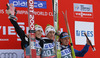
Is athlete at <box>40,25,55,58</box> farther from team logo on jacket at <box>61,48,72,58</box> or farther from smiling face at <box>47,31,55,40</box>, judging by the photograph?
team logo on jacket at <box>61,48,72,58</box>

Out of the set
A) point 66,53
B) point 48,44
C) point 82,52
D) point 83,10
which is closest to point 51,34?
point 48,44

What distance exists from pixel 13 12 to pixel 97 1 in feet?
6.82

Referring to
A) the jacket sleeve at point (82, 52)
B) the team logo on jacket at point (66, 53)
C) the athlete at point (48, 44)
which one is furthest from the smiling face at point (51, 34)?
the jacket sleeve at point (82, 52)

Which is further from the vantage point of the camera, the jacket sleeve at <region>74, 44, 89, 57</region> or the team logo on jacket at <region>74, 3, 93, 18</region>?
the team logo on jacket at <region>74, 3, 93, 18</region>

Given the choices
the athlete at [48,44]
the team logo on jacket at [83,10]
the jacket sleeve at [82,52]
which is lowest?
the jacket sleeve at [82,52]

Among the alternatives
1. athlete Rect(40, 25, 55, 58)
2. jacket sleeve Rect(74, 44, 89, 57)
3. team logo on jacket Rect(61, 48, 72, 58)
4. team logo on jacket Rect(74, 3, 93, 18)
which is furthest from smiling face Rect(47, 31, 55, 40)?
team logo on jacket Rect(74, 3, 93, 18)

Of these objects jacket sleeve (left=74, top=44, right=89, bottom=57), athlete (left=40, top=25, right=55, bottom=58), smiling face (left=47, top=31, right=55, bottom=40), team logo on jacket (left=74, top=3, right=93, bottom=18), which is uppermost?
team logo on jacket (left=74, top=3, right=93, bottom=18)

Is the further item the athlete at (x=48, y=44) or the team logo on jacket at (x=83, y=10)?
the team logo on jacket at (x=83, y=10)

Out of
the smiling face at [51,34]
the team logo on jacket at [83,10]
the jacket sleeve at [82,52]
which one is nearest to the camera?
the smiling face at [51,34]

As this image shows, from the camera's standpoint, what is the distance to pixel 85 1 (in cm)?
545

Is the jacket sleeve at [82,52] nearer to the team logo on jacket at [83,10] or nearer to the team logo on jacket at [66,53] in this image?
the team logo on jacket at [66,53]

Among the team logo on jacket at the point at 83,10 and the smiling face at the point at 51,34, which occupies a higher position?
the team logo on jacket at the point at 83,10

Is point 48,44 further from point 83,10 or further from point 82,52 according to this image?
point 83,10

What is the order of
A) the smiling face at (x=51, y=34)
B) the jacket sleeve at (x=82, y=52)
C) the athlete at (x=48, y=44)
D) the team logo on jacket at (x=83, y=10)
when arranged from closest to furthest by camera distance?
the athlete at (x=48, y=44) → the smiling face at (x=51, y=34) → the jacket sleeve at (x=82, y=52) → the team logo on jacket at (x=83, y=10)
